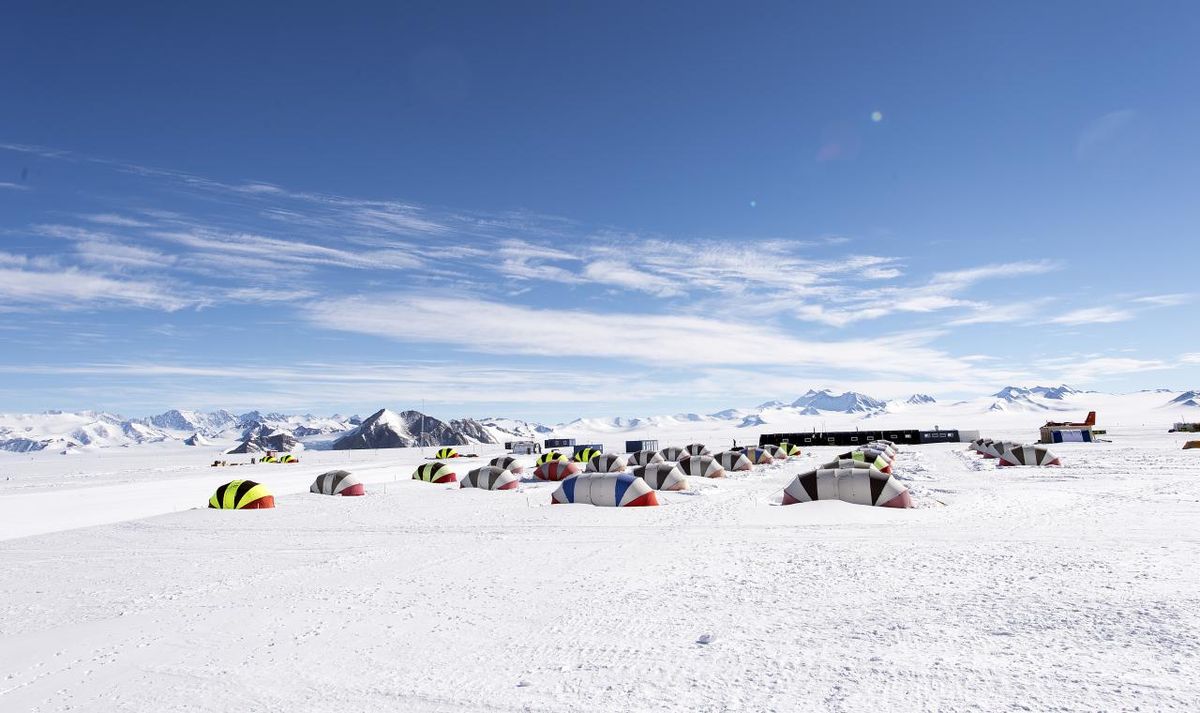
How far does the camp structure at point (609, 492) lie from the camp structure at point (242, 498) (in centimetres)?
1163

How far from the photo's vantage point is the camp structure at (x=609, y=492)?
24625 mm

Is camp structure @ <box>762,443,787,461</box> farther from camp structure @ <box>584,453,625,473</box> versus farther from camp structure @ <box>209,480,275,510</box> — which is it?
camp structure @ <box>209,480,275,510</box>

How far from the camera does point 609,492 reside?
81.5 ft

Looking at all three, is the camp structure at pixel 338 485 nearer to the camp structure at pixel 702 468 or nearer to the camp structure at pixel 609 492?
the camp structure at pixel 609 492

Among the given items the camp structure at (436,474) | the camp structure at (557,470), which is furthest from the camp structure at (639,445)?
the camp structure at (436,474)

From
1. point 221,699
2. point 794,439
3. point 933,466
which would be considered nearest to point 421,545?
point 221,699

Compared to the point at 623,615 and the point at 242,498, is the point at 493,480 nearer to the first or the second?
the point at 242,498

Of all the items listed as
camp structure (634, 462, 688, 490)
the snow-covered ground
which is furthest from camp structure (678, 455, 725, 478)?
the snow-covered ground

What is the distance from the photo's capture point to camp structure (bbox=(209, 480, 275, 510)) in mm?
25891

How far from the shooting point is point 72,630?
9570 millimetres

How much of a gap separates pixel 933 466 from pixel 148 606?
4748 centimetres

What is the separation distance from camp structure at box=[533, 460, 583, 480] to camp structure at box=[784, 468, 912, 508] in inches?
778

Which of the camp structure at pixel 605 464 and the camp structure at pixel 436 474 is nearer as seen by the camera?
the camp structure at pixel 605 464

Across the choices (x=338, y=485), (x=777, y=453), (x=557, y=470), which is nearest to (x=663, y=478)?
(x=557, y=470)
